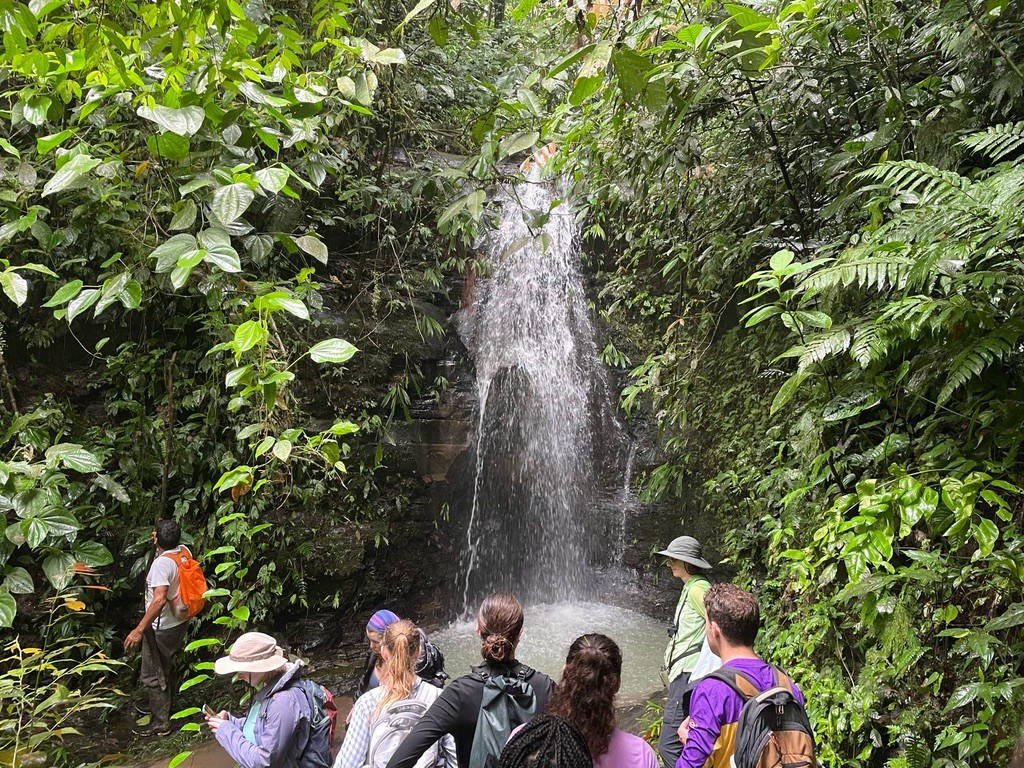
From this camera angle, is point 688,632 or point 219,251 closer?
point 219,251

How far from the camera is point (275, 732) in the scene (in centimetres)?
273

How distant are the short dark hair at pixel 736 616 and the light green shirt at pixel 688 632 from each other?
1093 millimetres

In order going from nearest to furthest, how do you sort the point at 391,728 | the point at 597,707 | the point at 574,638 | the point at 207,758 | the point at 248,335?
the point at 597,707 → the point at 391,728 → the point at 248,335 → the point at 207,758 → the point at 574,638

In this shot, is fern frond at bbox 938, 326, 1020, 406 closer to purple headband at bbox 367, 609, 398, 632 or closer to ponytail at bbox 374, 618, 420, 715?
ponytail at bbox 374, 618, 420, 715

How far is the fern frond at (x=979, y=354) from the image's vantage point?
2838 millimetres

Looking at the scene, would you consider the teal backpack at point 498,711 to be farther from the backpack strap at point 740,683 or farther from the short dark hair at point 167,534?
the short dark hair at point 167,534

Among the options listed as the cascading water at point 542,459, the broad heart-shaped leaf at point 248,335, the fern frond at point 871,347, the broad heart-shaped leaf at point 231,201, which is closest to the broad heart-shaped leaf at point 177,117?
the broad heart-shaped leaf at point 231,201

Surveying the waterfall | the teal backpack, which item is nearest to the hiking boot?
the waterfall

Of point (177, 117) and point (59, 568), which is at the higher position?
point (177, 117)

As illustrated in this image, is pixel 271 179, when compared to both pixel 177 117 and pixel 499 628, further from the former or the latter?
pixel 499 628

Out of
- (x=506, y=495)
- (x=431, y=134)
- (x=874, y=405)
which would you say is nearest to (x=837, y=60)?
(x=874, y=405)

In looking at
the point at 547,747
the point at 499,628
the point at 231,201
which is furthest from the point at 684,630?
the point at 231,201

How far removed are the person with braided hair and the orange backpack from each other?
A: 13.0 ft

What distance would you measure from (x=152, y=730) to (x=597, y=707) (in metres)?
4.81
